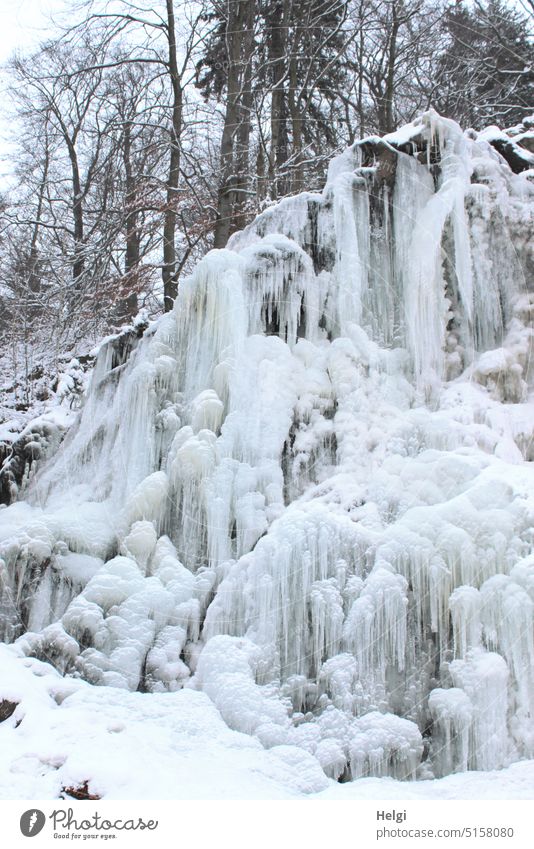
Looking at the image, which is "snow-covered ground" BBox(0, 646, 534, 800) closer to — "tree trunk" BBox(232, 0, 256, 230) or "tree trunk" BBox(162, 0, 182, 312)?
"tree trunk" BBox(162, 0, 182, 312)

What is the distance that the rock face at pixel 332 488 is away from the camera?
430 cm

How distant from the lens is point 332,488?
5.44 metres

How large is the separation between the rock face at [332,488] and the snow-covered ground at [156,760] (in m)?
0.16

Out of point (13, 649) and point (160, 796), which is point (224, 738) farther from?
point (13, 649)

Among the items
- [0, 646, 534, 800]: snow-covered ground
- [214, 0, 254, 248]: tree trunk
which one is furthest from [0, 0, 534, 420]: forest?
[0, 646, 534, 800]: snow-covered ground

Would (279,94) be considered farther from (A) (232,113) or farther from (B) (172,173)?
(B) (172,173)

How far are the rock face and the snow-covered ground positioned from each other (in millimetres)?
164

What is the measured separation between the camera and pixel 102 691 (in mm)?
4508

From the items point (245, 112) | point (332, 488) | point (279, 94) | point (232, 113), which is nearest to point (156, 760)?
point (332, 488)

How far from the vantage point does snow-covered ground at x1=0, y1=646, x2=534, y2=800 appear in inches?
143

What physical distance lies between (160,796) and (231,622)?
134cm

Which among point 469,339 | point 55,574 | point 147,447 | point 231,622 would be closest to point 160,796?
point 231,622

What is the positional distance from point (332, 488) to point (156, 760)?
7.63 ft

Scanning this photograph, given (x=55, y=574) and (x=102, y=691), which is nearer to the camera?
(x=102, y=691)
